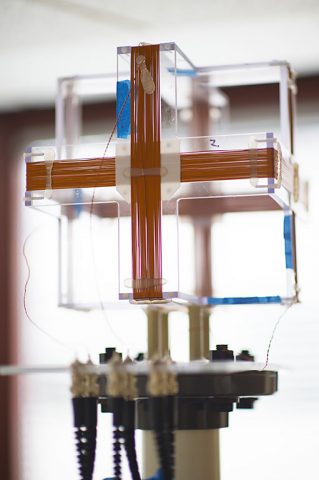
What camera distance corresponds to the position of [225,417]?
95 centimetres

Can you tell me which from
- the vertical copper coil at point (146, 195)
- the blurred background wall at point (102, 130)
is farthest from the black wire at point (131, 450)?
the blurred background wall at point (102, 130)

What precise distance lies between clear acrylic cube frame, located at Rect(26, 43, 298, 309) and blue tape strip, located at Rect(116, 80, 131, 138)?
0.04 feet

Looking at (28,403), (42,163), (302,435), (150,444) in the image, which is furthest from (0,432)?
(42,163)

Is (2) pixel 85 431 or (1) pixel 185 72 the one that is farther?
(1) pixel 185 72

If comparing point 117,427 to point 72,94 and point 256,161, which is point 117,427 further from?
point 72,94

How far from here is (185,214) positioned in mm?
1221

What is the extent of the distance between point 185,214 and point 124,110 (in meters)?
0.33

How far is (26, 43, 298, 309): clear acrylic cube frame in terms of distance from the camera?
0.90 meters

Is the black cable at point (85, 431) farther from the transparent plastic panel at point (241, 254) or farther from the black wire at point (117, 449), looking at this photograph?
the transparent plastic panel at point (241, 254)

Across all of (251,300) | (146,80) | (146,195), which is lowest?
(251,300)

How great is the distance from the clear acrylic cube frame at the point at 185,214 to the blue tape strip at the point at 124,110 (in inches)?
0.5

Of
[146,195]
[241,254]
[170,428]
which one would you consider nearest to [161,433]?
[170,428]

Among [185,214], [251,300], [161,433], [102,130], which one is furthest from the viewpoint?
[102,130]

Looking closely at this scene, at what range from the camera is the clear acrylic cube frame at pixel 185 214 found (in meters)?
0.90
